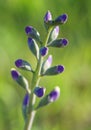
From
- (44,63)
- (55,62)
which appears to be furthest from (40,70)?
(55,62)

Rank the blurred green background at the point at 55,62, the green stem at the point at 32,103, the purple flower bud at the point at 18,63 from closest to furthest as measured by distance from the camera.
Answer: the green stem at the point at 32,103 < the purple flower bud at the point at 18,63 < the blurred green background at the point at 55,62

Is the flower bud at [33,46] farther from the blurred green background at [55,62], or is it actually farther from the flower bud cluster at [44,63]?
the blurred green background at [55,62]

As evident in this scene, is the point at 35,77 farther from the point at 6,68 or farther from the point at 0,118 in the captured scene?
the point at 6,68

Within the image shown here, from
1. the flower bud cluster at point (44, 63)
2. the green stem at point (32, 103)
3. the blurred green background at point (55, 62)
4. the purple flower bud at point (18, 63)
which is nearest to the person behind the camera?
the green stem at point (32, 103)

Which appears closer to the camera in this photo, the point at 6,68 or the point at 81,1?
the point at 6,68

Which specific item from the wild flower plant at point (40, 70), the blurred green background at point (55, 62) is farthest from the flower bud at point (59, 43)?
the blurred green background at point (55, 62)

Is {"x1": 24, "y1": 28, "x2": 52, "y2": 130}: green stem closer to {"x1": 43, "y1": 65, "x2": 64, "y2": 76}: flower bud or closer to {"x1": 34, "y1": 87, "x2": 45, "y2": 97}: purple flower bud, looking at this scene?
{"x1": 34, "y1": 87, "x2": 45, "y2": 97}: purple flower bud

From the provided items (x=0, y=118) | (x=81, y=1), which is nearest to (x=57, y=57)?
(x=81, y=1)

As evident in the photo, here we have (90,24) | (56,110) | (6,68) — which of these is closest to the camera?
(56,110)

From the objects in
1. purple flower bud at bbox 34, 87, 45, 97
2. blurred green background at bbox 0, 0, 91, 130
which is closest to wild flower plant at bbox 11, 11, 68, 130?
purple flower bud at bbox 34, 87, 45, 97
